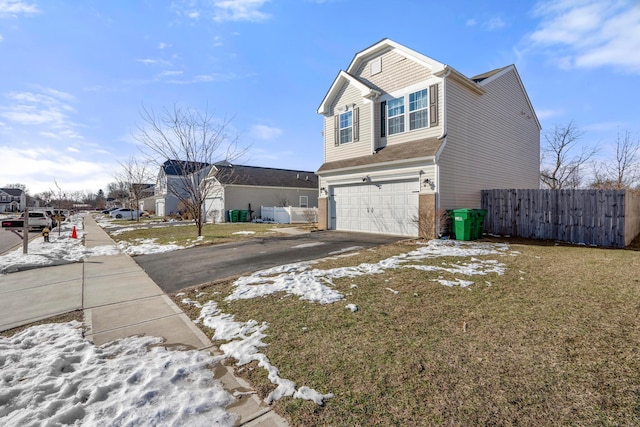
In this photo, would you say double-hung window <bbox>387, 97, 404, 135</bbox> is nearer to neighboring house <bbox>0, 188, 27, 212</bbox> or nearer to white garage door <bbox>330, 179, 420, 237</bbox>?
white garage door <bbox>330, 179, 420, 237</bbox>

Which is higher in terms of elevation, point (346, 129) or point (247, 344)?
point (346, 129)

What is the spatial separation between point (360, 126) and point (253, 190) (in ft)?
53.0

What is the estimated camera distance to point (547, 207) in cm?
1084

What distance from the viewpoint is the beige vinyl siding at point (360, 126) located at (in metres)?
13.9

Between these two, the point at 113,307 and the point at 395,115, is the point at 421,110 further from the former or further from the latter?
the point at 113,307

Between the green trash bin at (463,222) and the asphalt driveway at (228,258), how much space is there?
90.1 inches

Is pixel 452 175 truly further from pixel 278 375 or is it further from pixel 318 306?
pixel 278 375

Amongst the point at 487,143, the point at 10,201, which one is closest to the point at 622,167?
the point at 487,143

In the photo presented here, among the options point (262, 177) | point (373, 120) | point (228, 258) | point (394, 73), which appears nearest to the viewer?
point (228, 258)

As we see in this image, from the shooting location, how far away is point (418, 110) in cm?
1208

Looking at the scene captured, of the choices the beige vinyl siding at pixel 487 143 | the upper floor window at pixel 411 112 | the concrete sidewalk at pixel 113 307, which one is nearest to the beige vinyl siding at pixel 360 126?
the upper floor window at pixel 411 112

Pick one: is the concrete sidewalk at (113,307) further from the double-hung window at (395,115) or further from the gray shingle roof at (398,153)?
the double-hung window at (395,115)

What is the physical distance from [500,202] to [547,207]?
1.72 meters

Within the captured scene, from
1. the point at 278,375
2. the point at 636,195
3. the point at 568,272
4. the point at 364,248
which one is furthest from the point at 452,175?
the point at 278,375
